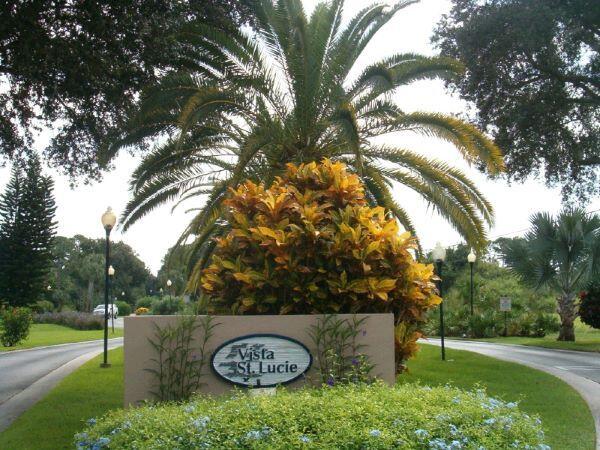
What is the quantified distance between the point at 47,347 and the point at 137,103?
18.8m

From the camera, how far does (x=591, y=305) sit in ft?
88.7

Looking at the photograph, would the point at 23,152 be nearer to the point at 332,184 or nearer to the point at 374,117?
the point at 374,117

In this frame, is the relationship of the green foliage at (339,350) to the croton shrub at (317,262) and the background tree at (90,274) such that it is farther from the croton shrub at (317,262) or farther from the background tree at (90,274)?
the background tree at (90,274)

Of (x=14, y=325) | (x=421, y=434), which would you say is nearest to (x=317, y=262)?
(x=421, y=434)

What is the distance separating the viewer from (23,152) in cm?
1445

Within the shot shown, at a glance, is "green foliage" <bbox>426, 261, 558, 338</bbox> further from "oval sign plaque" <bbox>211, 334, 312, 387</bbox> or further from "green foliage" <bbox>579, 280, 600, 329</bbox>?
"oval sign plaque" <bbox>211, 334, 312, 387</bbox>

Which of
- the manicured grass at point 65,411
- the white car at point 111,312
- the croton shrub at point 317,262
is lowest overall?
the manicured grass at point 65,411

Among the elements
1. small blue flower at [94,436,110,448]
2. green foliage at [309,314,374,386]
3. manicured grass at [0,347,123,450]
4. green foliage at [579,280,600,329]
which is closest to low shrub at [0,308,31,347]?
manicured grass at [0,347,123,450]

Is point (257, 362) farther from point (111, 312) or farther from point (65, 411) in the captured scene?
point (111, 312)

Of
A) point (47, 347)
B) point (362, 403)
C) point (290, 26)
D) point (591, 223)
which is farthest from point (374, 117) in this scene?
point (47, 347)

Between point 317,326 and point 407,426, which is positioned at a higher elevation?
point 317,326

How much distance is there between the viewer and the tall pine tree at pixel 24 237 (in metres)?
50.5

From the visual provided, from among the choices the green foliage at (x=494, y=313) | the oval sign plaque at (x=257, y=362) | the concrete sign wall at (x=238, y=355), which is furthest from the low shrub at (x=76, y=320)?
the oval sign plaque at (x=257, y=362)

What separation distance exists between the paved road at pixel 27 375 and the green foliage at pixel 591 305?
61.8 ft
